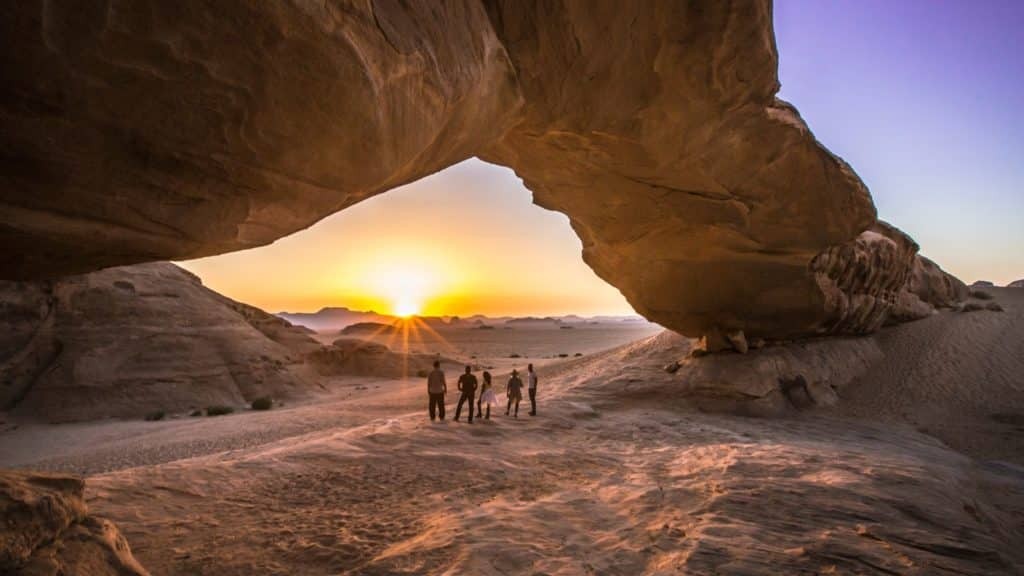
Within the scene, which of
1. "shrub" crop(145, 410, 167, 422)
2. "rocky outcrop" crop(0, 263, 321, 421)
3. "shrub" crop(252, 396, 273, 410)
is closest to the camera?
"shrub" crop(145, 410, 167, 422)

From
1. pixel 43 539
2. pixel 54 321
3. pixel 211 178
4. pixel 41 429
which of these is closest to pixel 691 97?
pixel 211 178

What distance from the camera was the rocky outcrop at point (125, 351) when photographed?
1491 centimetres

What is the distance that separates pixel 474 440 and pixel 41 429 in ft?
44.5

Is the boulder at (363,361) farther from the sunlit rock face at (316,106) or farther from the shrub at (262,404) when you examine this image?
the sunlit rock face at (316,106)

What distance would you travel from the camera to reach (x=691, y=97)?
22.7ft

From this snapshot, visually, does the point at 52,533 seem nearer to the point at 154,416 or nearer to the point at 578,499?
the point at 578,499

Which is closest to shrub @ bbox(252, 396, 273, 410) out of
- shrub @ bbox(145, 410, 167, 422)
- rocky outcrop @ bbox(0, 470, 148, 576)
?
shrub @ bbox(145, 410, 167, 422)

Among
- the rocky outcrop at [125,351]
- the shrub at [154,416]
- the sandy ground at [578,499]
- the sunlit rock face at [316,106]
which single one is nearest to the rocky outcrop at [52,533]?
the sandy ground at [578,499]

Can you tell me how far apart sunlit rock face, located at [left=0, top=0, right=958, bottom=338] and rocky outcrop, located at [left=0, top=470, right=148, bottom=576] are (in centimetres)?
159

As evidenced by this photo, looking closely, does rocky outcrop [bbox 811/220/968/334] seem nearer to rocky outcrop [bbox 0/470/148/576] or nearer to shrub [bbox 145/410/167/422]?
rocky outcrop [bbox 0/470/148/576]

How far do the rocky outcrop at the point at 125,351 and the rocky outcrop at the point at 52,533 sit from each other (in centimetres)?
1485

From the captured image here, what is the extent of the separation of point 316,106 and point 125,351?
18.1 m

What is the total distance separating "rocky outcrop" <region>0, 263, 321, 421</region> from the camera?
48.9ft

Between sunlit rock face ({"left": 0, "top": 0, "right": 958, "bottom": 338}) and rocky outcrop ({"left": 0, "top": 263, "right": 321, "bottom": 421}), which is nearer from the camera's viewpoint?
sunlit rock face ({"left": 0, "top": 0, "right": 958, "bottom": 338})
